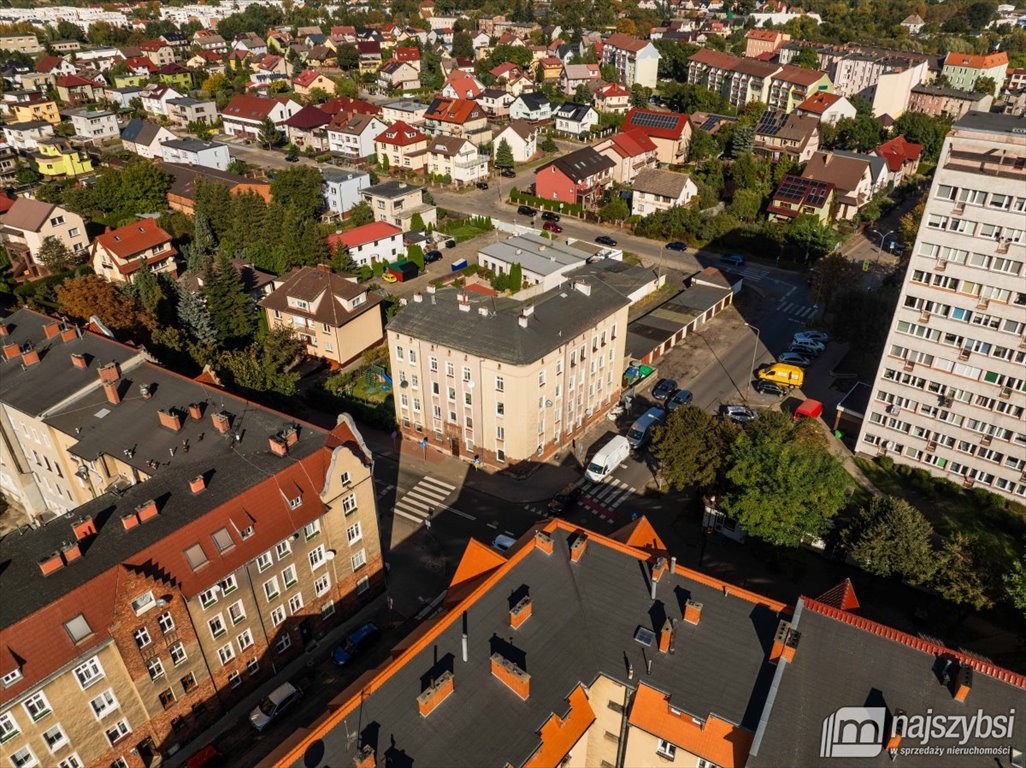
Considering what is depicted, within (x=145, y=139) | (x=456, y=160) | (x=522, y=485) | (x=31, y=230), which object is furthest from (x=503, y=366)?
(x=145, y=139)

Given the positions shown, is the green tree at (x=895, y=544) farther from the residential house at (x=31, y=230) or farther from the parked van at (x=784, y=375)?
the residential house at (x=31, y=230)

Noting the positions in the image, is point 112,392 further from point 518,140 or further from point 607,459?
point 518,140

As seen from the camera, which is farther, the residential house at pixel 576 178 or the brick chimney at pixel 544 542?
the residential house at pixel 576 178

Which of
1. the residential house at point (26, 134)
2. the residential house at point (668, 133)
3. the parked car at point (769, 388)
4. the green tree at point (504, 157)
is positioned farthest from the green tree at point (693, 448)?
the residential house at point (26, 134)

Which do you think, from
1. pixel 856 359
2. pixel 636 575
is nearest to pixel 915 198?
pixel 856 359

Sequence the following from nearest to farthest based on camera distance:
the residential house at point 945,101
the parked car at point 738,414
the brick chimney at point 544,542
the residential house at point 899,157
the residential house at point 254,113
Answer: the brick chimney at point 544,542 < the parked car at point 738,414 < the residential house at point 899,157 < the residential house at point 945,101 < the residential house at point 254,113

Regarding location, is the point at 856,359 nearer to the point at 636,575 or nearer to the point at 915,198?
the point at 636,575
